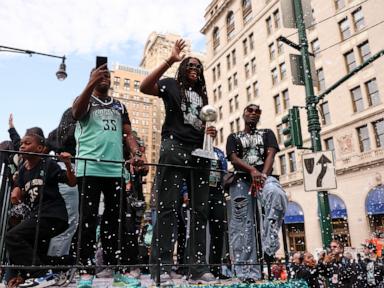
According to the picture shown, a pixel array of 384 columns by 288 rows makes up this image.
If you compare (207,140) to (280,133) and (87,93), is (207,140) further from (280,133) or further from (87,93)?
(280,133)

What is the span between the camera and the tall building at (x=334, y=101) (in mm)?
22797

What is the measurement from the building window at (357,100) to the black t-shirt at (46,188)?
24.1 meters

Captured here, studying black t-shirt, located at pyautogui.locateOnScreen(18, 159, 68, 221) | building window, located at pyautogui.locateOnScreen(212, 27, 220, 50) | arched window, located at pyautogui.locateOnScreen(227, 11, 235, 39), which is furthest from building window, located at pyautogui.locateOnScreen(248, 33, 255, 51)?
black t-shirt, located at pyautogui.locateOnScreen(18, 159, 68, 221)

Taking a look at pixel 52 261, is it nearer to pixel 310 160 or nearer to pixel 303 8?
pixel 310 160

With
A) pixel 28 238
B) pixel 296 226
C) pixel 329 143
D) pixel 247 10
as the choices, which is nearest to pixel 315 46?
Answer: pixel 329 143

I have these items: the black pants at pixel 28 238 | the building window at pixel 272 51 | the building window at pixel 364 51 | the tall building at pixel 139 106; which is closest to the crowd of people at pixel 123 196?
the black pants at pixel 28 238

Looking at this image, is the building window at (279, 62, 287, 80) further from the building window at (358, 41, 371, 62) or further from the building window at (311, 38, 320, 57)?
the building window at (358, 41, 371, 62)

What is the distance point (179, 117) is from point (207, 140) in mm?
386

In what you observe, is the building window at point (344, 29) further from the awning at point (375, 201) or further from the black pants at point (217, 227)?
the black pants at point (217, 227)

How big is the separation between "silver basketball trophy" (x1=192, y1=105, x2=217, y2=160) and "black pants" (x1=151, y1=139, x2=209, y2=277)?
0.16 metres

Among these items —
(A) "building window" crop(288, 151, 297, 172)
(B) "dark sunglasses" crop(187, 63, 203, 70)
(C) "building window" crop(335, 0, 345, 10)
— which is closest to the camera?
(B) "dark sunglasses" crop(187, 63, 203, 70)

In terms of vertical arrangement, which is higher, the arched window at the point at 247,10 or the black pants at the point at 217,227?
the arched window at the point at 247,10

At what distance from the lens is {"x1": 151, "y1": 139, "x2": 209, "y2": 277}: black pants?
332 centimetres

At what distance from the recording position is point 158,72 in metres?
3.53
